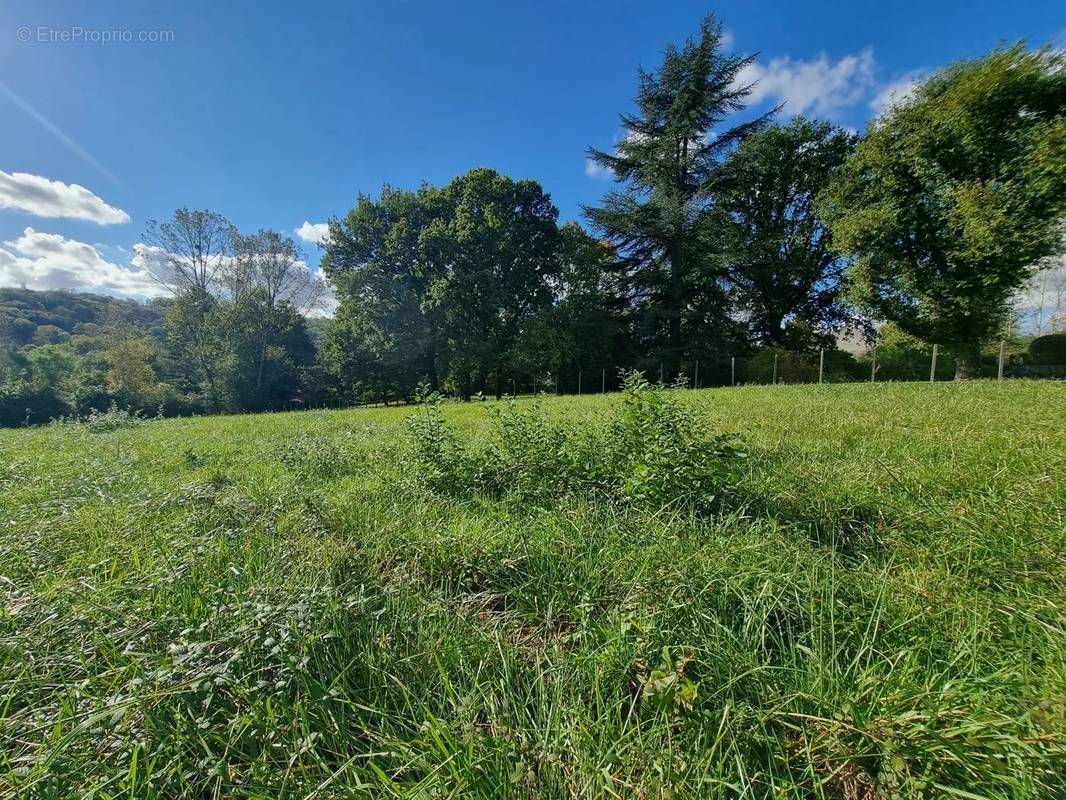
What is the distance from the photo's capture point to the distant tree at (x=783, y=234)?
2198 centimetres

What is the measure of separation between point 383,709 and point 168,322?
122ft

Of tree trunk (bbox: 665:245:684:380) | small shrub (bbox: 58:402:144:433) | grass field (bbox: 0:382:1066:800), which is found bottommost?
small shrub (bbox: 58:402:144:433)

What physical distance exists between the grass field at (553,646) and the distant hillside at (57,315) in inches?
1885

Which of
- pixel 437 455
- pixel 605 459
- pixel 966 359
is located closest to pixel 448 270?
pixel 437 455

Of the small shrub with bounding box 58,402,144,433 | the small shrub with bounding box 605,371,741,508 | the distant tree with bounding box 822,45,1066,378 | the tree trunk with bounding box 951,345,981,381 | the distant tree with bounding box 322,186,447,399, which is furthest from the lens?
the distant tree with bounding box 322,186,447,399

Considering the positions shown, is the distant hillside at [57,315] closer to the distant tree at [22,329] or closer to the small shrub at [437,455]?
the distant tree at [22,329]

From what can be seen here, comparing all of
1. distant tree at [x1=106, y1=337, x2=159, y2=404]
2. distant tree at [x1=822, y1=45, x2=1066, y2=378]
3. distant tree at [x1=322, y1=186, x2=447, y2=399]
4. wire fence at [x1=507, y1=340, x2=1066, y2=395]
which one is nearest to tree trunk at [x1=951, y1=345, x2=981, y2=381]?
distant tree at [x1=822, y1=45, x2=1066, y2=378]

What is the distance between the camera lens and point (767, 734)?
1.21 m

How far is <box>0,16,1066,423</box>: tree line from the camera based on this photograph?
15039mm

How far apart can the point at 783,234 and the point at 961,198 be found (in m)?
10.3

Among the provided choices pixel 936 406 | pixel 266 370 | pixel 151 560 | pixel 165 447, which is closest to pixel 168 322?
pixel 266 370

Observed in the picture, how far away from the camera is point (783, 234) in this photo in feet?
75.8

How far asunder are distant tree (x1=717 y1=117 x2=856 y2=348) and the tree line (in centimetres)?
12

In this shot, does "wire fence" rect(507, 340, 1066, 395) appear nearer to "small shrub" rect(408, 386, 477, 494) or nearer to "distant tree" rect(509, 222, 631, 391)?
"distant tree" rect(509, 222, 631, 391)
